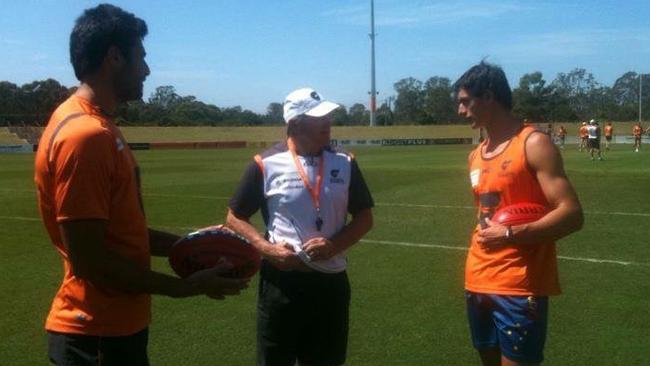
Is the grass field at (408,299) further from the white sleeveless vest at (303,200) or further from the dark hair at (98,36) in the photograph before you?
the dark hair at (98,36)

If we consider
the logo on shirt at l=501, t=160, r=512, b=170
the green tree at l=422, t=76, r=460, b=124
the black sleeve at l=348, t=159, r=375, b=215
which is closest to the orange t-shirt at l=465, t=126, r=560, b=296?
the logo on shirt at l=501, t=160, r=512, b=170

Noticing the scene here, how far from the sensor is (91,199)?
9.00 feet

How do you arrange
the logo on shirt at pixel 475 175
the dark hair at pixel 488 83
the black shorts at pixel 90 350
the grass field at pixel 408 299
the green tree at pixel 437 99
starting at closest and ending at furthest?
the black shorts at pixel 90 350
the dark hair at pixel 488 83
the logo on shirt at pixel 475 175
the grass field at pixel 408 299
the green tree at pixel 437 99

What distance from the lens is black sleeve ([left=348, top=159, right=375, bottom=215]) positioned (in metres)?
4.67

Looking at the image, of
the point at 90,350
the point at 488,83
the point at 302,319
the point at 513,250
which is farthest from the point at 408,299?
the point at 90,350

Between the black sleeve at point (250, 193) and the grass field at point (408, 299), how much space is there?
1833mm

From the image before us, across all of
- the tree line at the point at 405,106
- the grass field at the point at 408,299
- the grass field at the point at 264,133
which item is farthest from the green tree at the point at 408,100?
the grass field at the point at 408,299

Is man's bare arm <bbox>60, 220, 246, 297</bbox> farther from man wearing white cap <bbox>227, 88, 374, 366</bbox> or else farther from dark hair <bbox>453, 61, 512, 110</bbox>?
dark hair <bbox>453, 61, 512, 110</bbox>

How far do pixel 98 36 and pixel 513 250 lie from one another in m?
2.39

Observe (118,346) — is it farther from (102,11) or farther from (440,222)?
(440,222)

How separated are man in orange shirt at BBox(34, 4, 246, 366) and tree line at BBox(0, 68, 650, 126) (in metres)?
67.4

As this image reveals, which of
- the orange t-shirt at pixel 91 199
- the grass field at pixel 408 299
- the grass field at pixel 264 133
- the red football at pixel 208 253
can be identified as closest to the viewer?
the orange t-shirt at pixel 91 199

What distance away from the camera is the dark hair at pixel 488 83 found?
4180 millimetres

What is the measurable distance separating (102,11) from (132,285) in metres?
1.06
